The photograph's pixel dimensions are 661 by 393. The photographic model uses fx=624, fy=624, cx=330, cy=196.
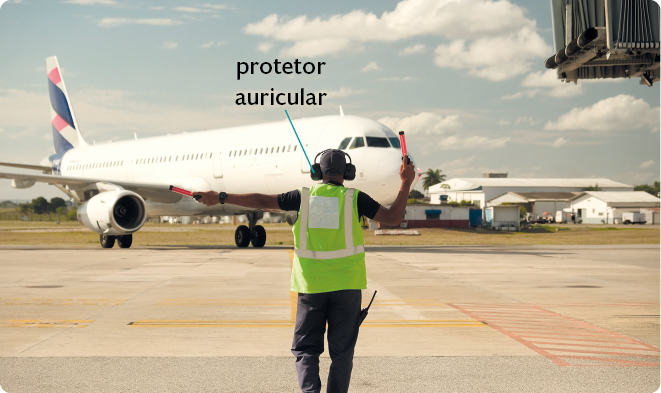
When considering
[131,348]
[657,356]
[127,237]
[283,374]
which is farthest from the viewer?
[127,237]

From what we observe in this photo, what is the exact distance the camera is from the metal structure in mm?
9062

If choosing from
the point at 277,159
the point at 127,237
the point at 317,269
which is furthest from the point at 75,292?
the point at 127,237

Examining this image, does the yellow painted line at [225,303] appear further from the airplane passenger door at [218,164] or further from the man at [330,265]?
the airplane passenger door at [218,164]

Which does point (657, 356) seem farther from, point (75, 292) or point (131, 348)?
point (75, 292)

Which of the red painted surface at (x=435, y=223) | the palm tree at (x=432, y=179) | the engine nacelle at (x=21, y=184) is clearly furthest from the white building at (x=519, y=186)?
the engine nacelle at (x=21, y=184)

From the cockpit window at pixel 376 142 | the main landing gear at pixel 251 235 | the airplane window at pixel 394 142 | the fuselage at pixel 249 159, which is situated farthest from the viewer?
the main landing gear at pixel 251 235

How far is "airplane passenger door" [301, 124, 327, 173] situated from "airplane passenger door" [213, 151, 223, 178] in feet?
15.1

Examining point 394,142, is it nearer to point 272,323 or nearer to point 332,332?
point 272,323

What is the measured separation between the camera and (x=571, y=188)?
132125mm

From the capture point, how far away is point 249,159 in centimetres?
2341

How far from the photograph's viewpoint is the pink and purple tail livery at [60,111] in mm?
35500

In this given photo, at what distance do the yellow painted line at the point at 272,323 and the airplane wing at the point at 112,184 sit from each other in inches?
651

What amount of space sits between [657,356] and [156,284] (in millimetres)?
9323

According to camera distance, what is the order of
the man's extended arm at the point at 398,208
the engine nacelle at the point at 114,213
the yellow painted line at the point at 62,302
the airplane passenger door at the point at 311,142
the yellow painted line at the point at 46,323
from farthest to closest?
the engine nacelle at the point at 114,213
the airplane passenger door at the point at 311,142
the yellow painted line at the point at 62,302
the yellow painted line at the point at 46,323
the man's extended arm at the point at 398,208
